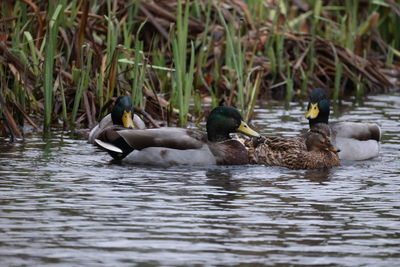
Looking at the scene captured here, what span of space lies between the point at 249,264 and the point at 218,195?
Answer: 2.56 metres

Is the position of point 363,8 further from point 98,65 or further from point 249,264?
point 249,264

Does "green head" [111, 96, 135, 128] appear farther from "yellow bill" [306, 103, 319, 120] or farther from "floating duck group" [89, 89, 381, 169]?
"yellow bill" [306, 103, 319, 120]

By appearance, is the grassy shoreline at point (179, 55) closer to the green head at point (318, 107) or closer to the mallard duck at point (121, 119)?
the mallard duck at point (121, 119)

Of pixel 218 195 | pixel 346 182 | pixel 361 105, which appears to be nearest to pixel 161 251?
pixel 218 195

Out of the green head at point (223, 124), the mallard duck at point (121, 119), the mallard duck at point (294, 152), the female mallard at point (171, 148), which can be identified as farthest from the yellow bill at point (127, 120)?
the mallard duck at point (294, 152)

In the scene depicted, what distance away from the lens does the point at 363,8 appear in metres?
19.5

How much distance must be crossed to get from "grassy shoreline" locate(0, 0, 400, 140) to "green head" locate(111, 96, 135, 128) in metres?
0.33

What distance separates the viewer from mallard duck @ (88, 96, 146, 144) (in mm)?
11750

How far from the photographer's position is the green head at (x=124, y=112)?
1175cm

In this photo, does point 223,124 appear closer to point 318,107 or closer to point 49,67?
point 318,107

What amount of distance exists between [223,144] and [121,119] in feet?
4.47

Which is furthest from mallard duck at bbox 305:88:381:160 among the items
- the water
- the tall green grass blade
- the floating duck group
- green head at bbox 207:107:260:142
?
the tall green grass blade

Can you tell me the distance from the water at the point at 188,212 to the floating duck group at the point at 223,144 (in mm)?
181

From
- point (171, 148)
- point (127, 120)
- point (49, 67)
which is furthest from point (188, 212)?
point (49, 67)
